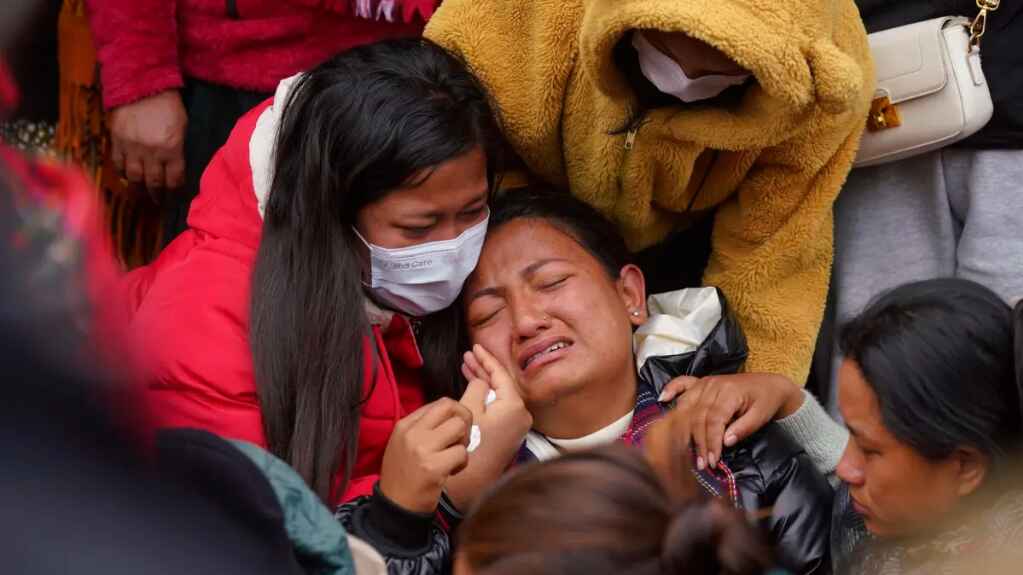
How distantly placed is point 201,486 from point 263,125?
150 centimetres

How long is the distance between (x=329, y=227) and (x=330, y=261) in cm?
6

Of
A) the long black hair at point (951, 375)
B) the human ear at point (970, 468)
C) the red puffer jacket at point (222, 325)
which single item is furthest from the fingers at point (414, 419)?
the human ear at point (970, 468)

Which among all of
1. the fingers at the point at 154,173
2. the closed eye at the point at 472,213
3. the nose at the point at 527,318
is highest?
the closed eye at the point at 472,213

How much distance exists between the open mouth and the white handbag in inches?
27.5

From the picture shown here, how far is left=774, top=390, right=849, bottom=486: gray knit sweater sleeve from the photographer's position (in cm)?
234

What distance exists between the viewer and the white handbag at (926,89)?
2305 millimetres

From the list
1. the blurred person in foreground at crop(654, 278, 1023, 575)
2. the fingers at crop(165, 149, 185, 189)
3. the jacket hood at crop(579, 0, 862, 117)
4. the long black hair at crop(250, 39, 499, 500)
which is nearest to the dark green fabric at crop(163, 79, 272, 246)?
the fingers at crop(165, 149, 185, 189)

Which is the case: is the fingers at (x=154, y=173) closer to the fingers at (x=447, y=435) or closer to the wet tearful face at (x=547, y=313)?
Answer: the wet tearful face at (x=547, y=313)

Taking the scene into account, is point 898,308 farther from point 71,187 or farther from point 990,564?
point 71,187

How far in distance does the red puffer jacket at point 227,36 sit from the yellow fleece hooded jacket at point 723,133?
26cm

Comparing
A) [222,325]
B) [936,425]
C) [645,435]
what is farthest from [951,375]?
[222,325]

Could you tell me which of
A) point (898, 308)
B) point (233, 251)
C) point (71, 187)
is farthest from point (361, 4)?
point (71, 187)

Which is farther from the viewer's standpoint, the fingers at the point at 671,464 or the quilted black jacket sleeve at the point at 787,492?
the quilted black jacket sleeve at the point at 787,492

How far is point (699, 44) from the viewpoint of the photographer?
79.9 inches
